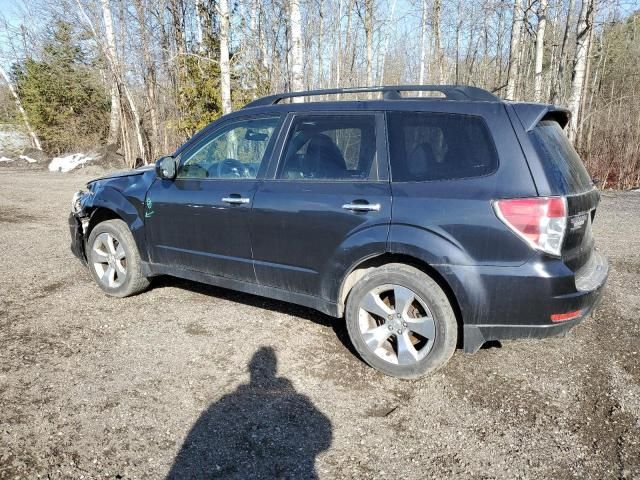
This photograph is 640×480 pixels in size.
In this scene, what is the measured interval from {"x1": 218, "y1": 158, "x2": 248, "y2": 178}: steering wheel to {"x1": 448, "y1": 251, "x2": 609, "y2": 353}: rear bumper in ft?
6.85

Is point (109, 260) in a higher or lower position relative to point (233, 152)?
lower

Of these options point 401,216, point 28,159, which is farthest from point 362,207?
point 28,159

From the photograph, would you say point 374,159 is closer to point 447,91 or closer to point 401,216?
point 401,216

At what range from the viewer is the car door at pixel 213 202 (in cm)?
384

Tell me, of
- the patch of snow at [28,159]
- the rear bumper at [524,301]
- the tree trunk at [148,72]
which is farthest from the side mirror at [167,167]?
the patch of snow at [28,159]

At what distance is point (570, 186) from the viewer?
9.57ft

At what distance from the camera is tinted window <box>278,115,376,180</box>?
3.38 m

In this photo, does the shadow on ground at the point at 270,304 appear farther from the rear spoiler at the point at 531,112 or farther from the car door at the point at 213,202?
the rear spoiler at the point at 531,112

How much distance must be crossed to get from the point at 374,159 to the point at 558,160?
46.9 inches

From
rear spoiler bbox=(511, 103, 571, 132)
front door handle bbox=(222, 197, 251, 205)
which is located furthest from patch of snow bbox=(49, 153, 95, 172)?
rear spoiler bbox=(511, 103, 571, 132)

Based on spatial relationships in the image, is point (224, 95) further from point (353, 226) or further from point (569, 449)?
point (569, 449)

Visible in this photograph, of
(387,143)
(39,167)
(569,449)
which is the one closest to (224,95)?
(387,143)

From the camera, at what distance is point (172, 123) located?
48.9 feet

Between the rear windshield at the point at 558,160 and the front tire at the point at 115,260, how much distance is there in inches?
145
